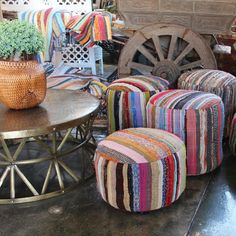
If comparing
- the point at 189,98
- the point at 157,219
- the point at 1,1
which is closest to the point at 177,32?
the point at 189,98

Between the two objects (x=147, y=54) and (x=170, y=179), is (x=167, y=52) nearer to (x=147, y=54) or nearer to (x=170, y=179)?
(x=147, y=54)

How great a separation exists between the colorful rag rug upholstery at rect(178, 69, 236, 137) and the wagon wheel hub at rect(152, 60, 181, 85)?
383mm

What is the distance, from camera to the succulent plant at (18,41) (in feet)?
7.68

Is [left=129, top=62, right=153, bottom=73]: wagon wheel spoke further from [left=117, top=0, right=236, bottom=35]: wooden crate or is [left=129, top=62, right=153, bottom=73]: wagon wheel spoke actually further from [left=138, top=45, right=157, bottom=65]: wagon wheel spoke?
[left=117, top=0, right=236, bottom=35]: wooden crate

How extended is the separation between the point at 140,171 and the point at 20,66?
1.01 metres

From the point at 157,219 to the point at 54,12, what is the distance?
3182mm

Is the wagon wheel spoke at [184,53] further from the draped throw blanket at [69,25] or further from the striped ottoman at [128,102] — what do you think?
the draped throw blanket at [69,25]

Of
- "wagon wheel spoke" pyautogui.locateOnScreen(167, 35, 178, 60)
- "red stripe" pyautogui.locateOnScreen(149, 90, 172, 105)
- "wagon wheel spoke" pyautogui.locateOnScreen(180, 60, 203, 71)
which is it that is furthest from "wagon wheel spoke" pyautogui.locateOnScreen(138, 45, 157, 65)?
"red stripe" pyautogui.locateOnScreen(149, 90, 172, 105)

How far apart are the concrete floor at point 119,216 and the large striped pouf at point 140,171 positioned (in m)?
0.08

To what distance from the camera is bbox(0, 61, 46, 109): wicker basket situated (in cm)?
242

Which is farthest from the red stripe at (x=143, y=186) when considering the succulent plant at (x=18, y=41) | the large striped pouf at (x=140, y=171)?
the succulent plant at (x=18, y=41)

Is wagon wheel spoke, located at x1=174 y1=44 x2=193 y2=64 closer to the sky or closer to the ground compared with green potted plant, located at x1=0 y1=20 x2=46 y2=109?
closer to the ground

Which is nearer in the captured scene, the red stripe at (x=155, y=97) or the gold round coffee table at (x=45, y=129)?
the gold round coffee table at (x=45, y=129)

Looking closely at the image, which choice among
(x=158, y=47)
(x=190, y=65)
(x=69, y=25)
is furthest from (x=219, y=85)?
(x=69, y=25)
